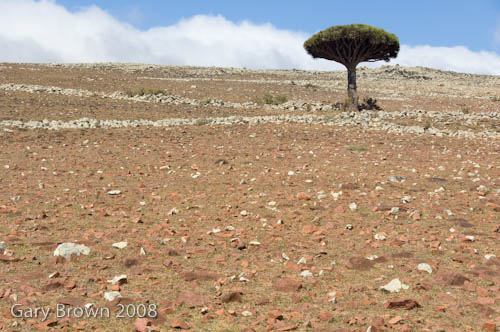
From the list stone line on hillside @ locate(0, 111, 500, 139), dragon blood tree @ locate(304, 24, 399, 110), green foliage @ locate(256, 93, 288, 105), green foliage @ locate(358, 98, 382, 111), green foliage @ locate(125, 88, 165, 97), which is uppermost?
dragon blood tree @ locate(304, 24, 399, 110)

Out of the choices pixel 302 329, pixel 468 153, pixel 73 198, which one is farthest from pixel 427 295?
pixel 468 153

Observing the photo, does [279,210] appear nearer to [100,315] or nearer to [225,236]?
[225,236]

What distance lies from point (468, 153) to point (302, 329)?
1183 cm

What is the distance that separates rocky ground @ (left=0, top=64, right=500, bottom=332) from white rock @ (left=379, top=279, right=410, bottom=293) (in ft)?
0.05

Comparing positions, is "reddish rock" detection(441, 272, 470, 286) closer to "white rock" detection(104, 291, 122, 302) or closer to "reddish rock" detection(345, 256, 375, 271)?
"reddish rock" detection(345, 256, 375, 271)

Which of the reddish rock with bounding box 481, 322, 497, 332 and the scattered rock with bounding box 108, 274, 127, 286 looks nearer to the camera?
the reddish rock with bounding box 481, 322, 497, 332

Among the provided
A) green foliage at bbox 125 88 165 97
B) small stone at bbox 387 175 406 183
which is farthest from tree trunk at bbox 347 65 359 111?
A: small stone at bbox 387 175 406 183

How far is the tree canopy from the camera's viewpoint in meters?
30.0

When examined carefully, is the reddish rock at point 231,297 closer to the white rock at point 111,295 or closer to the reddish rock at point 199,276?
the reddish rock at point 199,276

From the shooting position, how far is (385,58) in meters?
32.6

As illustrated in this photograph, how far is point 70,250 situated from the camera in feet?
21.6

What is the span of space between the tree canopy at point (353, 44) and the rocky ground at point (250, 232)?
1458cm

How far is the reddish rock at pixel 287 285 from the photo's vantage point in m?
5.50

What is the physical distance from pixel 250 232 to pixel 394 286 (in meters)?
2.81
